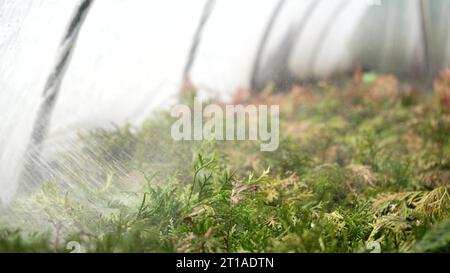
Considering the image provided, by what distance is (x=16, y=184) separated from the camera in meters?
0.85

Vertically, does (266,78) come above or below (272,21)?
below

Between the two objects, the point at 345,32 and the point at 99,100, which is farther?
the point at 345,32

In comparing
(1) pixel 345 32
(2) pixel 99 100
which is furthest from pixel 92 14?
(1) pixel 345 32

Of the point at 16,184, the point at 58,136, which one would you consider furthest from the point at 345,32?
the point at 16,184

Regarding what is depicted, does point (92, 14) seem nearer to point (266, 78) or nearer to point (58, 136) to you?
point (58, 136)

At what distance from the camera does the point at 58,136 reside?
965 mm

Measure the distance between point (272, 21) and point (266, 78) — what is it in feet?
0.60

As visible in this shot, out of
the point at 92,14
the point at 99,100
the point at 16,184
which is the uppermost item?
the point at 92,14
